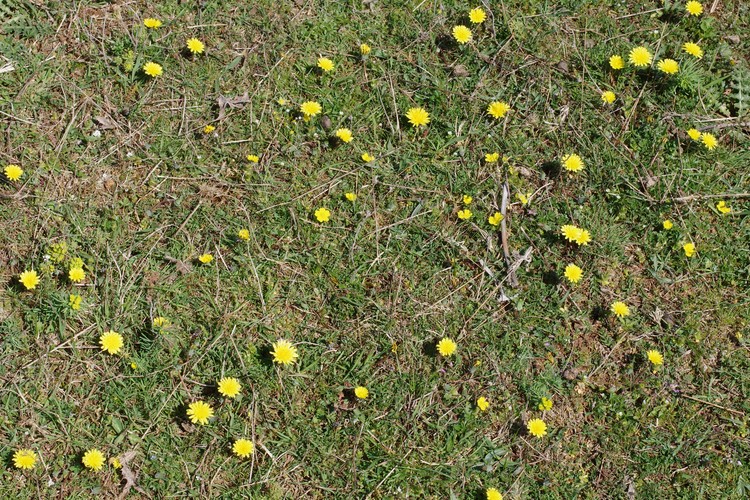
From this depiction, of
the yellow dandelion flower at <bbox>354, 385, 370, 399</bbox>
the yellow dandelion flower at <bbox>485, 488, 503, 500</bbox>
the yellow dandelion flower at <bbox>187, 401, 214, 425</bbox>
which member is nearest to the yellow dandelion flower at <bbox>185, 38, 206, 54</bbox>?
the yellow dandelion flower at <bbox>187, 401, 214, 425</bbox>

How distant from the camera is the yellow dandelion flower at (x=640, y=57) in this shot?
15.4 ft

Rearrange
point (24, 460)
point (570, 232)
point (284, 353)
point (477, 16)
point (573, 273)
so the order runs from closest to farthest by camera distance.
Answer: point (24, 460), point (284, 353), point (573, 273), point (570, 232), point (477, 16)

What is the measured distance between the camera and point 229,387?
3625mm

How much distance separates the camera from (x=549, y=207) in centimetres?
434

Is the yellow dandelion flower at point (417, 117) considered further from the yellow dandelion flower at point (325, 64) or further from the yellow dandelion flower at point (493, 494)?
the yellow dandelion flower at point (493, 494)

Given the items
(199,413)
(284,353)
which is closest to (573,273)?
(284,353)

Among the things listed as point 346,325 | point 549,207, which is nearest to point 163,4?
point 346,325

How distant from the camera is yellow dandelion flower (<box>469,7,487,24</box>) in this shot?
4.78 metres

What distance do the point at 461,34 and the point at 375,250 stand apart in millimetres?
1634

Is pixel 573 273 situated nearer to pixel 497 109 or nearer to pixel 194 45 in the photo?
pixel 497 109

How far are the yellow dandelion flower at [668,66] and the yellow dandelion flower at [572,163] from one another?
899mm

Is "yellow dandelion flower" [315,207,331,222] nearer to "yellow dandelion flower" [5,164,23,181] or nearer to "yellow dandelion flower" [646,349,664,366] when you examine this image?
"yellow dandelion flower" [5,164,23,181]

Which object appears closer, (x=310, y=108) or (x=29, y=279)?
(x=29, y=279)

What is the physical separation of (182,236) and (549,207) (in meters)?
2.14
